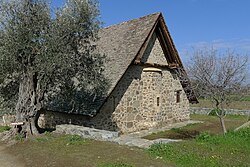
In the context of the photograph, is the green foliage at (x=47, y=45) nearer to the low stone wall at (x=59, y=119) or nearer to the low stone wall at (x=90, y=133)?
the low stone wall at (x=90, y=133)

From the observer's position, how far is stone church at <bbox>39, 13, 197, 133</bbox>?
14.9 metres

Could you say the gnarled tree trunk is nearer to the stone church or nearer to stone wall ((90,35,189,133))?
the stone church

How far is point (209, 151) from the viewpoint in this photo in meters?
8.55

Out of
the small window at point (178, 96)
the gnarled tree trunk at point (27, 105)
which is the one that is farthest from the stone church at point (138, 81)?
Answer: the gnarled tree trunk at point (27, 105)

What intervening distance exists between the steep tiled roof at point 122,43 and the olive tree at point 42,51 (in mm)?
2249

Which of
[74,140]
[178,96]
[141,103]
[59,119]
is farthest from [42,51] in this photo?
[178,96]

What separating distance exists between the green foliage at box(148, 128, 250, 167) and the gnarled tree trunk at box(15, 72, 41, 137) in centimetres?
564

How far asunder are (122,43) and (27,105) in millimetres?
Result: 7216

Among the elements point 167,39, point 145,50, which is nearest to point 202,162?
point 145,50

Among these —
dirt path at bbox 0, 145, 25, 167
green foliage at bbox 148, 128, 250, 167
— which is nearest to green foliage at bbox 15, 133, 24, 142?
dirt path at bbox 0, 145, 25, 167

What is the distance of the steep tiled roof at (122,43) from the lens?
14890mm

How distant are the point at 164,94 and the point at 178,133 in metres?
3.60

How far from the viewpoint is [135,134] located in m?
15.6

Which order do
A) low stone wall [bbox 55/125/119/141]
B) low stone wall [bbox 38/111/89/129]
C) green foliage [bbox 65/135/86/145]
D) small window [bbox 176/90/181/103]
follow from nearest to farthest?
green foliage [bbox 65/135/86/145]
low stone wall [bbox 55/125/119/141]
low stone wall [bbox 38/111/89/129]
small window [bbox 176/90/181/103]
